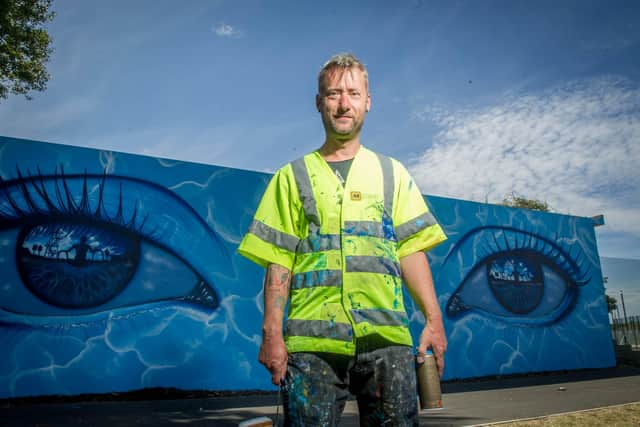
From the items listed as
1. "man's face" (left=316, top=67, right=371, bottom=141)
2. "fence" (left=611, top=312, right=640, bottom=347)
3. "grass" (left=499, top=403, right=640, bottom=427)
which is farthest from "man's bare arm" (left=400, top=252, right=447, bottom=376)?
"fence" (left=611, top=312, right=640, bottom=347)

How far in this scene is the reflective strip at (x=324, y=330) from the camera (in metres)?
1.53

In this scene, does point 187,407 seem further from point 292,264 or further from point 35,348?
point 292,264

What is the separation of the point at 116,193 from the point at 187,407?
3749 mm

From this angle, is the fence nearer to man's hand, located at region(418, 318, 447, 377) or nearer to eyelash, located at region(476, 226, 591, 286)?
eyelash, located at region(476, 226, 591, 286)

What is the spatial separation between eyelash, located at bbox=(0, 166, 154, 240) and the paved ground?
280 centimetres

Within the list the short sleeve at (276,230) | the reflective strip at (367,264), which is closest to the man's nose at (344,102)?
the short sleeve at (276,230)

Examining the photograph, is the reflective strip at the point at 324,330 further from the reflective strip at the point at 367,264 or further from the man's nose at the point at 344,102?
the man's nose at the point at 344,102

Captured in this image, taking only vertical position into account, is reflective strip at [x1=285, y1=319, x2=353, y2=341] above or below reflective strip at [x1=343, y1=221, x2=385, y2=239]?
below

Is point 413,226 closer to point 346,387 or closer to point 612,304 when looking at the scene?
point 346,387

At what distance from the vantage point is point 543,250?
44.1ft

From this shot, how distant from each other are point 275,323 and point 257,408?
5905mm

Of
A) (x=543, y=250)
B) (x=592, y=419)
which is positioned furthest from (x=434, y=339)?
(x=543, y=250)

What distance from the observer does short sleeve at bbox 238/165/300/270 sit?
5.45ft

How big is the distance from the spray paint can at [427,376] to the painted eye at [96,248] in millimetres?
7239
